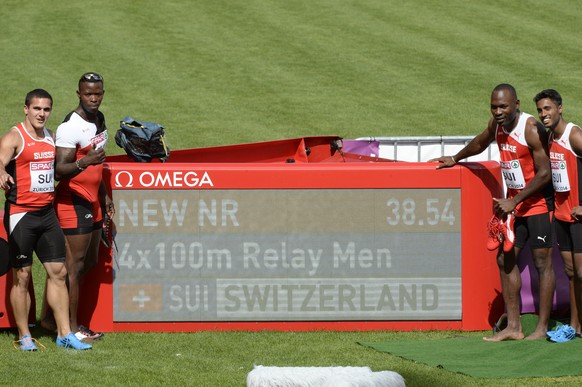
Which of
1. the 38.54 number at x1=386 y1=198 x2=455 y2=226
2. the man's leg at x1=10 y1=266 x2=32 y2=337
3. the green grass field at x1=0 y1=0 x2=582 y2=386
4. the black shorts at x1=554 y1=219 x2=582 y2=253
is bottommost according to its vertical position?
the man's leg at x1=10 y1=266 x2=32 y2=337

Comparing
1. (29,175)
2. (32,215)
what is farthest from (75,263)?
(29,175)

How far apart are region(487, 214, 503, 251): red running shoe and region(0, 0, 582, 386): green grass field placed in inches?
398

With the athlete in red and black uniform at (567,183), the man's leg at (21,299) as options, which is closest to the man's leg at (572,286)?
the athlete in red and black uniform at (567,183)

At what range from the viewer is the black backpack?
10.4 metres

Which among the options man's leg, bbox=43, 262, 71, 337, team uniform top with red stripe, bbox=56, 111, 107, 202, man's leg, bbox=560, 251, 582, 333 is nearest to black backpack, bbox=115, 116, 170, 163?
team uniform top with red stripe, bbox=56, 111, 107, 202

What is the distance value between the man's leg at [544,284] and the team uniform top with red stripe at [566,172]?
0.34 metres

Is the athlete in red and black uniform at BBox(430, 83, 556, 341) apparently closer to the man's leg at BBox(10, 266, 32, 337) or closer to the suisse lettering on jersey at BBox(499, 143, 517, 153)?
the suisse lettering on jersey at BBox(499, 143, 517, 153)

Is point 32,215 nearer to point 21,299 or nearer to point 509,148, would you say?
point 21,299

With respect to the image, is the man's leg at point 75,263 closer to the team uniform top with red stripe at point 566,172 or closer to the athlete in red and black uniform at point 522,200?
the athlete in red and black uniform at point 522,200

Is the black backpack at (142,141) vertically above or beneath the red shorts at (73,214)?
above

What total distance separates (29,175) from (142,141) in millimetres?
1435

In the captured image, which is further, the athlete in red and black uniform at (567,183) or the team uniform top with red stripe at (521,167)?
the team uniform top with red stripe at (521,167)

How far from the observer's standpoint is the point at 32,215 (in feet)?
30.5

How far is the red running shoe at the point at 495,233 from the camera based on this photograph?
9617mm
